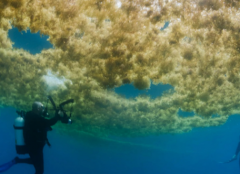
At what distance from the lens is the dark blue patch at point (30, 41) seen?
868 centimetres

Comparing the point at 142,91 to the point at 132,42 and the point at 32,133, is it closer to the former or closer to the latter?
the point at 132,42

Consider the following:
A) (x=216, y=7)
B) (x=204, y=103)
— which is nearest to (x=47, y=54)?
(x=216, y=7)

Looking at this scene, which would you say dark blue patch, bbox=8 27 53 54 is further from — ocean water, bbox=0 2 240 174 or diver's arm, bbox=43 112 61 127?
diver's arm, bbox=43 112 61 127

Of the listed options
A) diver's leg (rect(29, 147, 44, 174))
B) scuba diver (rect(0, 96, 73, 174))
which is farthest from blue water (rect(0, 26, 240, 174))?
diver's leg (rect(29, 147, 44, 174))

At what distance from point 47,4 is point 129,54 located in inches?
117

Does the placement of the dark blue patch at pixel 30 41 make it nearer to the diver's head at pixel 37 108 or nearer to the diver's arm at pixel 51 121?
the diver's head at pixel 37 108

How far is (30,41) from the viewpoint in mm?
9000

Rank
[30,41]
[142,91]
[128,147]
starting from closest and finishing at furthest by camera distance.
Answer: [30,41] → [142,91] → [128,147]

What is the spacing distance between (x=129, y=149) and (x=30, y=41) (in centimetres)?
5677

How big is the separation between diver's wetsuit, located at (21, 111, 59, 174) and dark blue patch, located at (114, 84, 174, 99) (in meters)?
6.87

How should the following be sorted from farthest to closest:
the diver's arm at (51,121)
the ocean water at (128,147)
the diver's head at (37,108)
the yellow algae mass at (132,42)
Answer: the ocean water at (128,147) → the diver's head at (37,108) → the diver's arm at (51,121) → the yellow algae mass at (132,42)

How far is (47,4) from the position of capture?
4.42 meters

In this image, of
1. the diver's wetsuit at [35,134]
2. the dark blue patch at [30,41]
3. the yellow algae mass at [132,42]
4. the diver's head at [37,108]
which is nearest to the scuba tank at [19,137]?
the diver's wetsuit at [35,134]

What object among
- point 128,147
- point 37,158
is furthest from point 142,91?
point 128,147
